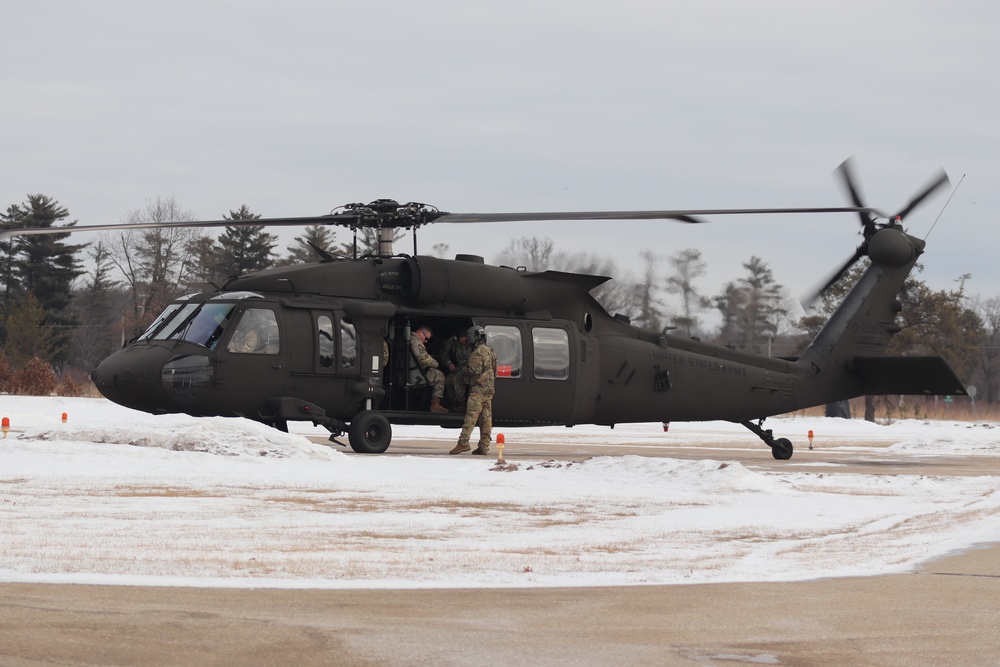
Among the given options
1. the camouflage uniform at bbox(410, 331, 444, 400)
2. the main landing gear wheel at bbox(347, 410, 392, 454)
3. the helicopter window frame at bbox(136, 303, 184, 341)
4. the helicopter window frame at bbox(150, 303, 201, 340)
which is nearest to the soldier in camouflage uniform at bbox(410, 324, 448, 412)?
the camouflage uniform at bbox(410, 331, 444, 400)

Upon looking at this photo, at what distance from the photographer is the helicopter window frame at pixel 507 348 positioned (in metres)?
19.8

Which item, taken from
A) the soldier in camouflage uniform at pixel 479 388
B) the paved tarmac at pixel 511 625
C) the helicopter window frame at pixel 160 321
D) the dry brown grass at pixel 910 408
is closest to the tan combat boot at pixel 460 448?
the soldier in camouflage uniform at pixel 479 388

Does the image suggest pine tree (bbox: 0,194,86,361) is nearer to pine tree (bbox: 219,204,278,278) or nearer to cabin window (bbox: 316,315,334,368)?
pine tree (bbox: 219,204,278,278)

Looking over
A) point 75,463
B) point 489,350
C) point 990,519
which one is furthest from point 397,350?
point 990,519

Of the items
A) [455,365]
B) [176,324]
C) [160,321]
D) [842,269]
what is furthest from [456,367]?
[842,269]

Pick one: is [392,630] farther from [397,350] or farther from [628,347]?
[628,347]

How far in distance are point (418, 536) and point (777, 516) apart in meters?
3.64

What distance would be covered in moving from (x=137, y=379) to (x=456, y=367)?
16.7 feet

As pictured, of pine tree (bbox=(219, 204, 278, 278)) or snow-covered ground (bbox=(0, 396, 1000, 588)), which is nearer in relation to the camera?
snow-covered ground (bbox=(0, 396, 1000, 588))

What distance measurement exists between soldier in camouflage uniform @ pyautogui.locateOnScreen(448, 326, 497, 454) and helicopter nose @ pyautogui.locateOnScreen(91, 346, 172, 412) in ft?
14.5

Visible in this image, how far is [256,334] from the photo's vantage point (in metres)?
18.0

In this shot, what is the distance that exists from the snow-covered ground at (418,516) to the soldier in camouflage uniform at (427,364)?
2.64 m

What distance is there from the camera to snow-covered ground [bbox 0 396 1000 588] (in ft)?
23.5

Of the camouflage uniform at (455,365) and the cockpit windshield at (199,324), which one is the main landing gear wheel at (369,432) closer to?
the camouflage uniform at (455,365)
